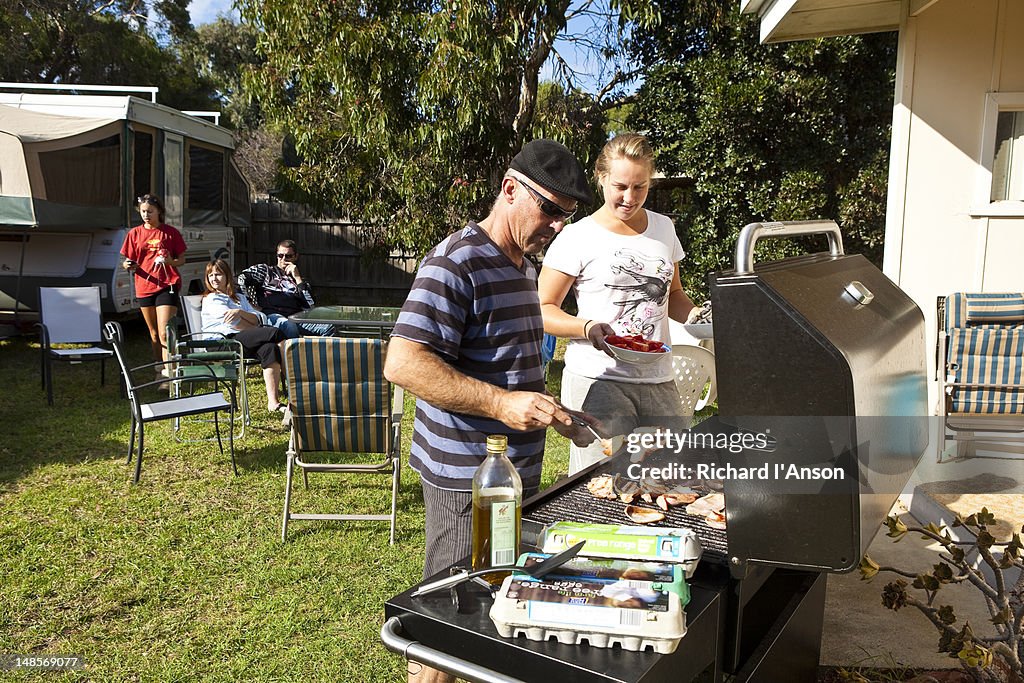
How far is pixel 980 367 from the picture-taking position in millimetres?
5434

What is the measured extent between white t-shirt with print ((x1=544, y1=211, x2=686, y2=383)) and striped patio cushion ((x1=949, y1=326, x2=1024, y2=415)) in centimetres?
310

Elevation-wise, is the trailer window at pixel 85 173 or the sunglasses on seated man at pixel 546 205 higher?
the trailer window at pixel 85 173

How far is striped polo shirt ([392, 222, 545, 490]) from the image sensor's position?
219 cm

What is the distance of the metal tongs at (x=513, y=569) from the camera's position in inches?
62.0

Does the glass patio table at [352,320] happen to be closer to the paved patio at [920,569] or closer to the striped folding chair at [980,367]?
the striped folding chair at [980,367]

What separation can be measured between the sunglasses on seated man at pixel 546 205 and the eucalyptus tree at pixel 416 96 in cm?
720

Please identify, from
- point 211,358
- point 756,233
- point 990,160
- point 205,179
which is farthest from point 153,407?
point 205,179

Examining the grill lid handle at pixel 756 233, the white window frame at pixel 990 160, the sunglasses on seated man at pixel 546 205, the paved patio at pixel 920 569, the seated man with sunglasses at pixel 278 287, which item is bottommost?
the paved patio at pixel 920 569

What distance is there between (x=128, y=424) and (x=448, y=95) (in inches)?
192

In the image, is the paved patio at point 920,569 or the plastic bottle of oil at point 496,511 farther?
the paved patio at point 920,569

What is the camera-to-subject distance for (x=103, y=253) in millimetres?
9805

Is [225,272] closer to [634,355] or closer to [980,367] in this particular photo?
[634,355]

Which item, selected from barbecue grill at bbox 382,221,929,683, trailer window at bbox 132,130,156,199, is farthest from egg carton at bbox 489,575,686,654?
trailer window at bbox 132,130,156,199

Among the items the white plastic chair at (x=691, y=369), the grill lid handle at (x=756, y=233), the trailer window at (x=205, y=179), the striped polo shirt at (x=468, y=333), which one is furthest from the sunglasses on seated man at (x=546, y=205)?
the trailer window at (x=205, y=179)
